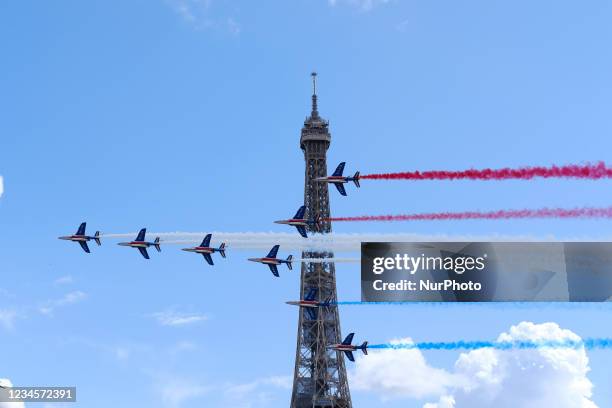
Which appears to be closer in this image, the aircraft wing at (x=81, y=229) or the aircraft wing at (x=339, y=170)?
the aircraft wing at (x=339, y=170)

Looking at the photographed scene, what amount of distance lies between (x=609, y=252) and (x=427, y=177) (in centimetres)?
2471

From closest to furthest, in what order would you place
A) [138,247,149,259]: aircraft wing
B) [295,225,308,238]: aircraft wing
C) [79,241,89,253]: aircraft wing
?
1. [295,225,308,238]: aircraft wing
2. [138,247,149,259]: aircraft wing
3. [79,241,89,253]: aircraft wing

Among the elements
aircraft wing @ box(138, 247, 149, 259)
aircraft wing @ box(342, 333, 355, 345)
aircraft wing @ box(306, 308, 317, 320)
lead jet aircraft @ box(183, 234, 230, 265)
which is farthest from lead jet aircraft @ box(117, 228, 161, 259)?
aircraft wing @ box(306, 308, 317, 320)

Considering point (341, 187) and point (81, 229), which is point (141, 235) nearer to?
point (81, 229)

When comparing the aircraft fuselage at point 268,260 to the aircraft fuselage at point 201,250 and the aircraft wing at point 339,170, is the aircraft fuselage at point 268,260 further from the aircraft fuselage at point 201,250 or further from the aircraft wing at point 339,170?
the aircraft wing at point 339,170

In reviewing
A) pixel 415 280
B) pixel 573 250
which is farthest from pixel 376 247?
pixel 573 250

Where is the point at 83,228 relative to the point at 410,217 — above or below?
above

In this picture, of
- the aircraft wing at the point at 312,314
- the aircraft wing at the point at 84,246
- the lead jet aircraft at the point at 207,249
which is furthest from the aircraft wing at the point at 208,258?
the aircraft wing at the point at 312,314

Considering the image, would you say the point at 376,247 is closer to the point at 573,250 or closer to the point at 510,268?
the point at 510,268

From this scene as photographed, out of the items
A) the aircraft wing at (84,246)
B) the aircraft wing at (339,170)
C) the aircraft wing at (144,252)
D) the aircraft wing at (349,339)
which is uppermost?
the aircraft wing at (339,170)

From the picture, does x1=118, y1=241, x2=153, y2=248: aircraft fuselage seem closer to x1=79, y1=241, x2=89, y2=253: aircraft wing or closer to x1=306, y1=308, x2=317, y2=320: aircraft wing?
x1=79, y1=241, x2=89, y2=253: aircraft wing

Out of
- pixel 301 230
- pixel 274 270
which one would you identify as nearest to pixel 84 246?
pixel 274 270

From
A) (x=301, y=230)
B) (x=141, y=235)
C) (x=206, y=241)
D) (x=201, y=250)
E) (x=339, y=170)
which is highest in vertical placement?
(x=339, y=170)

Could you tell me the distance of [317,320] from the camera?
655 feet
